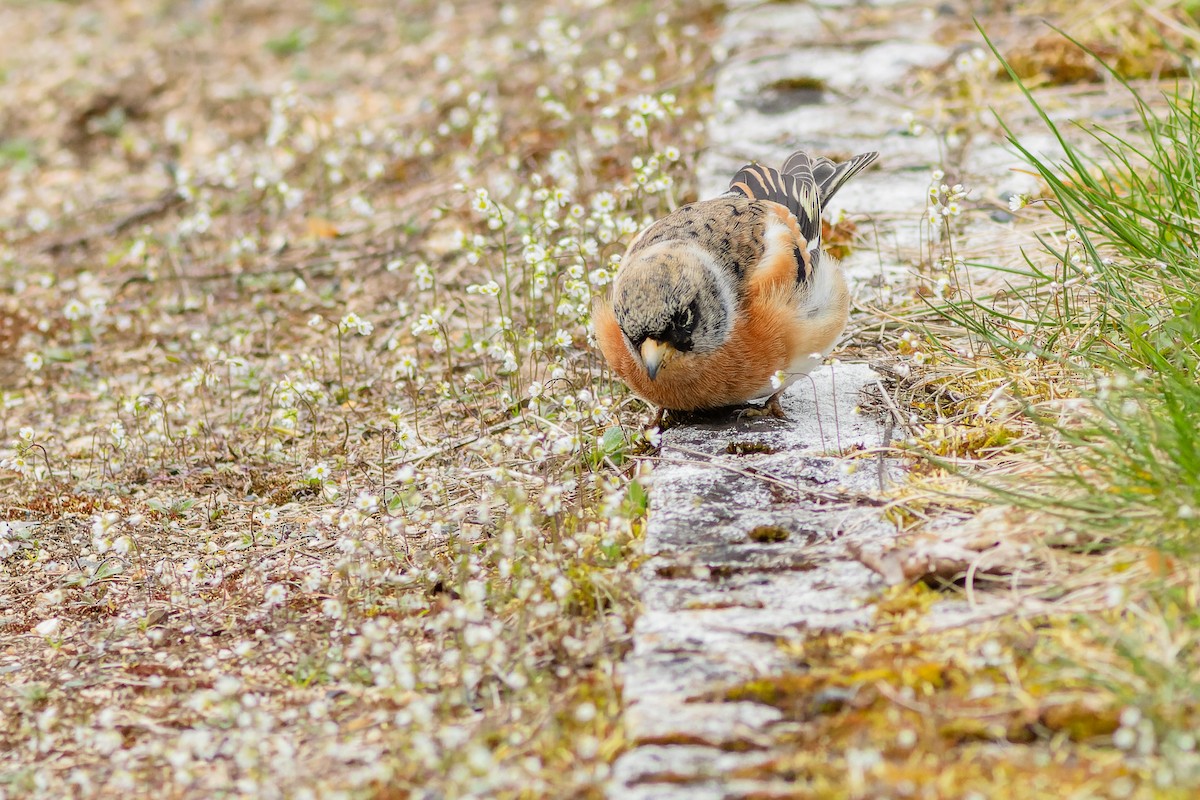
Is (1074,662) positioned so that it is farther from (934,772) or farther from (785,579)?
(785,579)

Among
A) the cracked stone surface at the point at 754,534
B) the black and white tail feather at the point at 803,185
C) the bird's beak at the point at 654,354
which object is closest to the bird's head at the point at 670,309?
the bird's beak at the point at 654,354

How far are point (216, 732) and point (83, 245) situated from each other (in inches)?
209

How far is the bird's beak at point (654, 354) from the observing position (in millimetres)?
4035

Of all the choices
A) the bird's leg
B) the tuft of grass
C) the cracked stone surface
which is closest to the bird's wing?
the cracked stone surface

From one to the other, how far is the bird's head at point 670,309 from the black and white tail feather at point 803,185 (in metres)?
0.68

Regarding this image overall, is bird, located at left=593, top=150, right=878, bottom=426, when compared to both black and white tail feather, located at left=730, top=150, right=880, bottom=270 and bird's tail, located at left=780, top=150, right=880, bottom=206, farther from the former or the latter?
bird's tail, located at left=780, top=150, right=880, bottom=206

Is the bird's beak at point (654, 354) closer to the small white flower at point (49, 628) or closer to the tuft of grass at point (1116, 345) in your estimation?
the tuft of grass at point (1116, 345)

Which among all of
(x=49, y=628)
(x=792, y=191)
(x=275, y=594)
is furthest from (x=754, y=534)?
(x=49, y=628)

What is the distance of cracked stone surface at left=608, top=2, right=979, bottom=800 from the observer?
257cm

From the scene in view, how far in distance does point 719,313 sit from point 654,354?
31 centimetres

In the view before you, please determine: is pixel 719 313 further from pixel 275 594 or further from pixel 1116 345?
pixel 275 594

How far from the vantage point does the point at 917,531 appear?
3332 mm

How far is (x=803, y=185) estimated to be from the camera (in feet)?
16.6

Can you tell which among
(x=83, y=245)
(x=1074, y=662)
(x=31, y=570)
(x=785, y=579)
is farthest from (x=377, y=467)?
(x=83, y=245)
